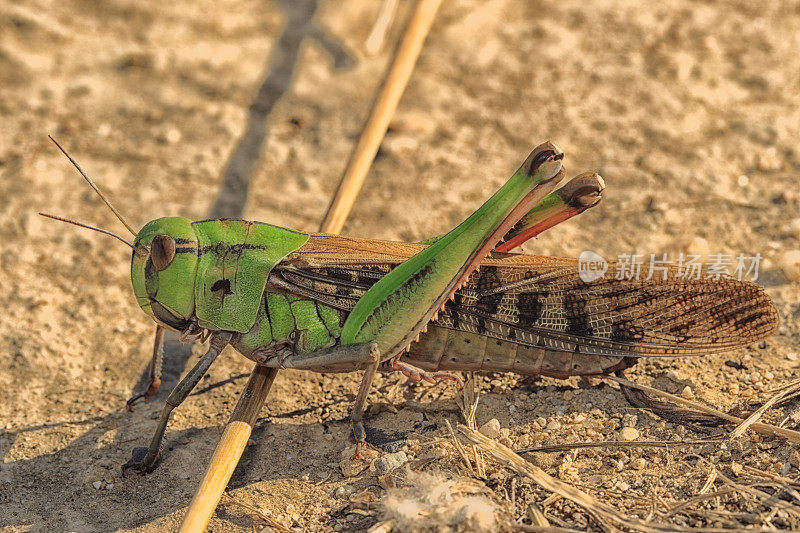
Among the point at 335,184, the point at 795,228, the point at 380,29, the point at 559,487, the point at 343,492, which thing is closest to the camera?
the point at 559,487

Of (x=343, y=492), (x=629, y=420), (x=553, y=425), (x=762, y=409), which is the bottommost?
(x=343, y=492)

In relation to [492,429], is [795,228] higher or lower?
higher

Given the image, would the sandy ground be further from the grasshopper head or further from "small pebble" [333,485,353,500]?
the grasshopper head

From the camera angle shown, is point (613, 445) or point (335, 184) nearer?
point (613, 445)

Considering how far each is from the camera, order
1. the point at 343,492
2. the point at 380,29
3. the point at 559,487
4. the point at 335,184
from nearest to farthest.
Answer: the point at 559,487 < the point at 343,492 < the point at 335,184 < the point at 380,29

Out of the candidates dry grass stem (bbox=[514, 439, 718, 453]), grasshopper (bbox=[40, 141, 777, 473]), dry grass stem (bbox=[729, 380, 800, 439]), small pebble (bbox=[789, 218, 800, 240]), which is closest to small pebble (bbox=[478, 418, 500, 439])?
dry grass stem (bbox=[514, 439, 718, 453])

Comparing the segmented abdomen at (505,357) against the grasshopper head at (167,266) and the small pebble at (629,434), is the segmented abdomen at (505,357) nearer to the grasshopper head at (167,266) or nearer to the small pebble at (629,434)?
the small pebble at (629,434)

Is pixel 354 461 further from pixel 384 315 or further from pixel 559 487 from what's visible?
pixel 559 487

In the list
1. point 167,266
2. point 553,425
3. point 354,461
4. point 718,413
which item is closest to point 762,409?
point 718,413

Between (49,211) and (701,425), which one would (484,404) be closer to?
(701,425)
